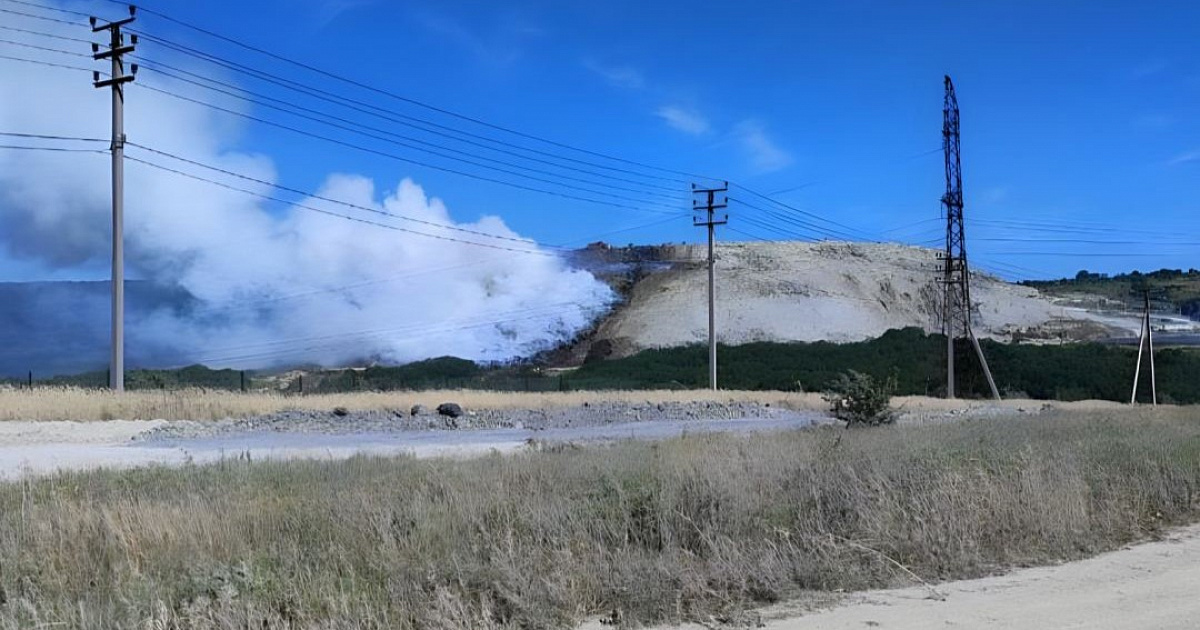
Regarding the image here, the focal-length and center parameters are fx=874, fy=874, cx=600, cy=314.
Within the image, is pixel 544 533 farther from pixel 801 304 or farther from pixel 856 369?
pixel 801 304

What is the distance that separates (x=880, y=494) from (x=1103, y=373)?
213 ft

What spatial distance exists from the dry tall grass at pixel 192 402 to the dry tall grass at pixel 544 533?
17906 mm

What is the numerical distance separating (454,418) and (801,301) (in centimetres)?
7395

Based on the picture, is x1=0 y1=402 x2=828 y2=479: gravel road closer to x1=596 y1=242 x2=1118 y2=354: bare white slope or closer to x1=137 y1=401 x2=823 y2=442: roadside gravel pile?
x1=137 y1=401 x2=823 y2=442: roadside gravel pile

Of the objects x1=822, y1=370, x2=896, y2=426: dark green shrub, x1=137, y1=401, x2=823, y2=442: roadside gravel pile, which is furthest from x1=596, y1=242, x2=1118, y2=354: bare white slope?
x1=822, y1=370, x2=896, y2=426: dark green shrub

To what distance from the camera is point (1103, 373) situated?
64.9 meters

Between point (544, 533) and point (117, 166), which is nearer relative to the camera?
point (544, 533)

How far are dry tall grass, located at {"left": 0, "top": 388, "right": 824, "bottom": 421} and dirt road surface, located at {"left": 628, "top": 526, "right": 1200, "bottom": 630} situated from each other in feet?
91.8

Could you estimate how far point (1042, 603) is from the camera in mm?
7312

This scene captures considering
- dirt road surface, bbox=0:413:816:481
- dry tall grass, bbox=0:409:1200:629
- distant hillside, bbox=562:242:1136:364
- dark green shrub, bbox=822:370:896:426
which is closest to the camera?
dry tall grass, bbox=0:409:1200:629

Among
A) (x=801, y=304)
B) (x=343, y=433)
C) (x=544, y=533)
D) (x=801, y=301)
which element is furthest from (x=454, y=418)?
(x=801, y=301)

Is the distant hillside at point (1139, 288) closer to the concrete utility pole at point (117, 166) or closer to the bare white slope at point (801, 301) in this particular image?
the bare white slope at point (801, 301)

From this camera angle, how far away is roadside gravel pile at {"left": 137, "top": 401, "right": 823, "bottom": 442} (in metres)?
28.8

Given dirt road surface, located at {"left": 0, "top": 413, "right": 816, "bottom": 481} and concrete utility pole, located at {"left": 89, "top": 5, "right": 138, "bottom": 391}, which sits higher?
concrete utility pole, located at {"left": 89, "top": 5, "right": 138, "bottom": 391}
